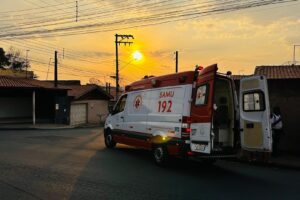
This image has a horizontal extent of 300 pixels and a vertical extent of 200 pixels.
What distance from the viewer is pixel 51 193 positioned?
820cm

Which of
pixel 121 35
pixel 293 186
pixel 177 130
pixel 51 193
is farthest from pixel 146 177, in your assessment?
pixel 121 35

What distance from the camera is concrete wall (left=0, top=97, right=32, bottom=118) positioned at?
38.8 m

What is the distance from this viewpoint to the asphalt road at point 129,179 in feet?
27.0

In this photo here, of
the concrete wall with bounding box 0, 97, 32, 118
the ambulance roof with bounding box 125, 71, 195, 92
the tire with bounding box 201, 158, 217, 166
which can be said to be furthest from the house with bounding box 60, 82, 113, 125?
the tire with bounding box 201, 158, 217, 166

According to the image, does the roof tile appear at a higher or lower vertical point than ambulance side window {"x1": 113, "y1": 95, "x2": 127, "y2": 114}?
higher

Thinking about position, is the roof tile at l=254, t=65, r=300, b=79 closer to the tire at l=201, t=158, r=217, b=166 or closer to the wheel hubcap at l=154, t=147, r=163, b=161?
the tire at l=201, t=158, r=217, b=166

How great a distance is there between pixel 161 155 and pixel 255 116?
282 cm

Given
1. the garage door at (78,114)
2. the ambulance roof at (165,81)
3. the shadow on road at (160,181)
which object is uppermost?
the ambulance roof at (165,81)

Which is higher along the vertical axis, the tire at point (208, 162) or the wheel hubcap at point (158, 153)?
the wheel hubcap at point (158, 153)

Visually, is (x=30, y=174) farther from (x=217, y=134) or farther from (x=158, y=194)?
(x=217, y=134)

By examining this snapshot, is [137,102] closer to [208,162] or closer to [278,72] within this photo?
[208,162]

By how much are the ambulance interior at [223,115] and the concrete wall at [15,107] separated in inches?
1223

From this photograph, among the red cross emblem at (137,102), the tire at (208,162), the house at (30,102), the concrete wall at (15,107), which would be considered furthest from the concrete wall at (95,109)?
the tire at (208,162)

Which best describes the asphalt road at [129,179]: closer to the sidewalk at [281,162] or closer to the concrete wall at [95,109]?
the sidewalk at [281,162]
